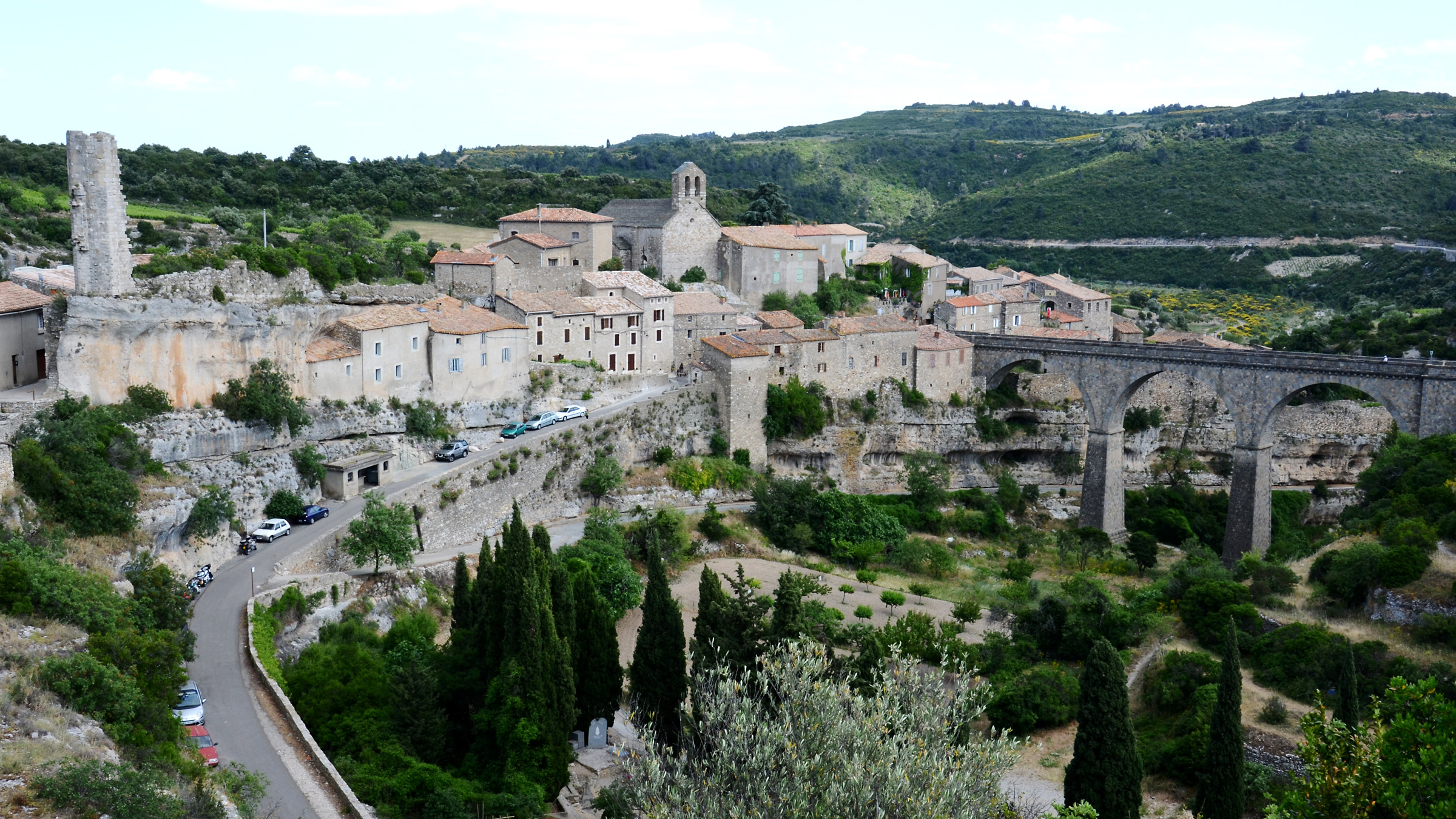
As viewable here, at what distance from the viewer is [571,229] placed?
5456 cm

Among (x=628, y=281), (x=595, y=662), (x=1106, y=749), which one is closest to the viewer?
(x=1106, y=749)

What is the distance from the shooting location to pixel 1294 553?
42.2 metres

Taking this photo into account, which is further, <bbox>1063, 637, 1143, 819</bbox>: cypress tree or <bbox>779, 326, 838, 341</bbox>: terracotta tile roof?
<bbox>779, 326, 838, 341</bbox>: terracotta tile roof

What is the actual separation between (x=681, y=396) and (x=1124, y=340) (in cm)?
2856

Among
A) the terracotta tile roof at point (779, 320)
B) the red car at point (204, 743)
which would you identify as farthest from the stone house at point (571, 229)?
the red car at point (204, 743)

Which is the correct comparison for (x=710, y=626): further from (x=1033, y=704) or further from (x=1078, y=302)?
(x=1078, y=302)

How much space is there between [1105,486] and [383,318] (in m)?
30.8

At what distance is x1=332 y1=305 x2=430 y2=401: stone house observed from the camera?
37500mm

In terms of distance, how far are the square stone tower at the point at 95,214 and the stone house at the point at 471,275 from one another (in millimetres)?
16442

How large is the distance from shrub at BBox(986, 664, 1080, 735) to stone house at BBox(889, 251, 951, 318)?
107 feet

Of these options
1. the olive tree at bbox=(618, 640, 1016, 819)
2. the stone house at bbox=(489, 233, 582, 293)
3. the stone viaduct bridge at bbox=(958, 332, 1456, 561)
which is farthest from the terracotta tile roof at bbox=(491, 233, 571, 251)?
the olive tree at bbox=(618, 640, 1016, 819)

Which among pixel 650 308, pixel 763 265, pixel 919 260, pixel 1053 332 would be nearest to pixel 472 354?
pixel 650 308

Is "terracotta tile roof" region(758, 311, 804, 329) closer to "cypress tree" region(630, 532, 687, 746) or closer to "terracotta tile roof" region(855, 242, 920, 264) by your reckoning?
"terracotta tile roof" region(855, 242, 920, 264)

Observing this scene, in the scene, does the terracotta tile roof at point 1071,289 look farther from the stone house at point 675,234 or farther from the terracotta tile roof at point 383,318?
the terracotta tile roof at point 383,318
